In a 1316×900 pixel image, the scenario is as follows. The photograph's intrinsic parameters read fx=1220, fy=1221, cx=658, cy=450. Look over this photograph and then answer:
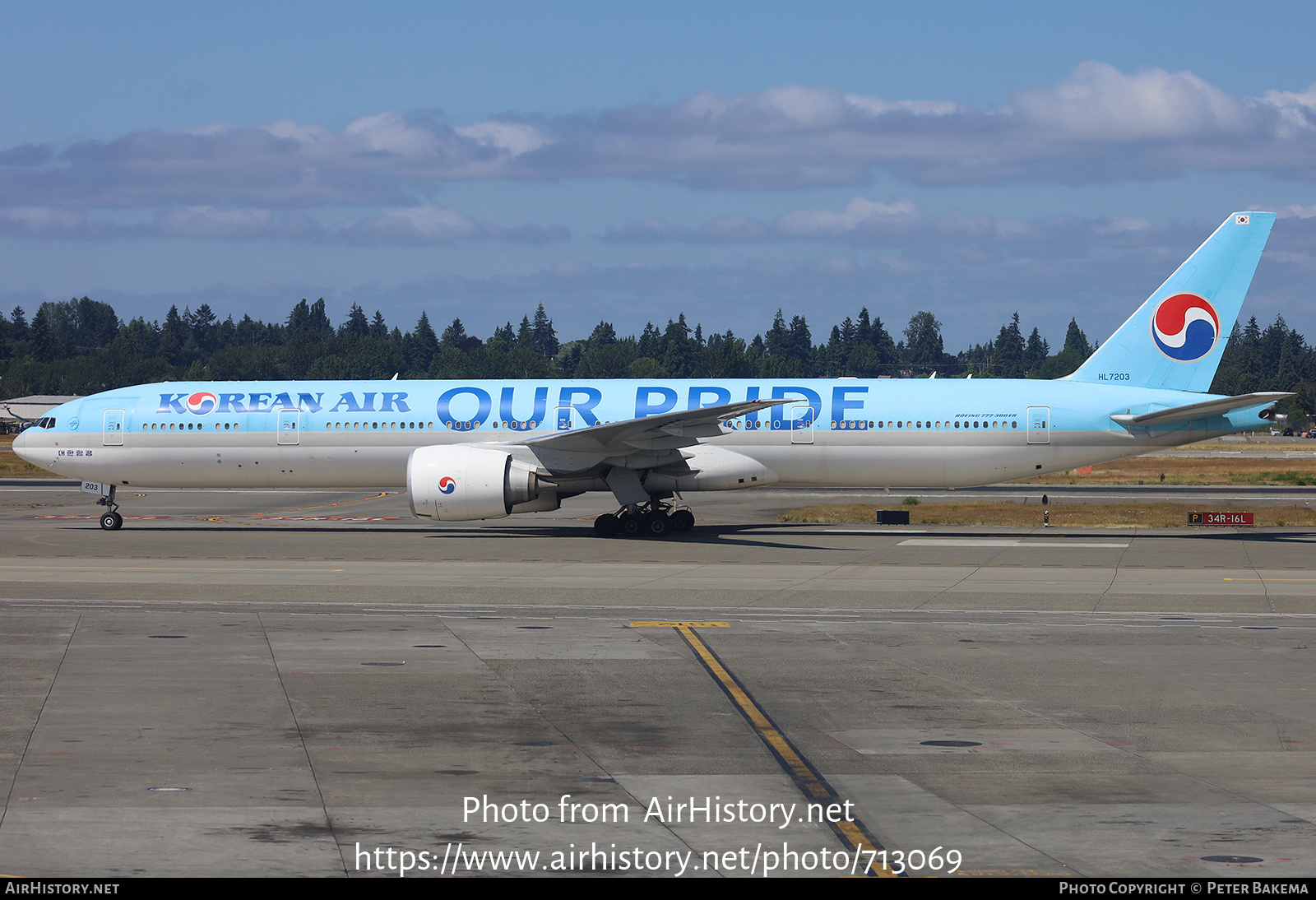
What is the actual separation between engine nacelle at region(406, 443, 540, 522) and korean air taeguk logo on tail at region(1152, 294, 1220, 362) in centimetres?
1866

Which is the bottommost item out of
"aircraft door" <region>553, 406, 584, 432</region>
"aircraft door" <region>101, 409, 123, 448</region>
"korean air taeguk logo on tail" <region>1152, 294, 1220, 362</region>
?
"aircraft door" <region>101, 409, 123, 448</region>

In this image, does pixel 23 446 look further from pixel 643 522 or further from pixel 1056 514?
pixel 1056 514

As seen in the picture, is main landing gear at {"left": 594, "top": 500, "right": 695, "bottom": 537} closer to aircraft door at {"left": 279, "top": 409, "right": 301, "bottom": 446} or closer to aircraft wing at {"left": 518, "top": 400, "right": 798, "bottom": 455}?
aircraft wing at {"left": 518, "top": 400, "right": 798, "bottom": 455}

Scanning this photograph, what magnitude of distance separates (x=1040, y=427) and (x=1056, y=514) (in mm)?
8397

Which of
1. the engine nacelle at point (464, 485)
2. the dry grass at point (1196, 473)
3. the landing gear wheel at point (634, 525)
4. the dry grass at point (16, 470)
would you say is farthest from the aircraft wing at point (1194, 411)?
the dry grass at point (16, 470)

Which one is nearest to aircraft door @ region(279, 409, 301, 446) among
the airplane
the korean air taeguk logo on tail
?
the airplane

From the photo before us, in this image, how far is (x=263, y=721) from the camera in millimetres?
12242

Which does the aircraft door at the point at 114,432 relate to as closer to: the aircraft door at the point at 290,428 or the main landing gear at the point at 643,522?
the aircraft door at the point at 290,428

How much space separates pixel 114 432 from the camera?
36.2 m

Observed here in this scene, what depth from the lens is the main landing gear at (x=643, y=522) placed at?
34.1m

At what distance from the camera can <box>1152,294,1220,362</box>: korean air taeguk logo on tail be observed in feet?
114

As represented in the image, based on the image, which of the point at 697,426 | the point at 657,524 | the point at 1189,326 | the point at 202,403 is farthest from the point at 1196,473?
the point at 202,403

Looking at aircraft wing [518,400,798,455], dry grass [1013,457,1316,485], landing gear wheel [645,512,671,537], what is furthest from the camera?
dry grass [1013,457,1316,485]
